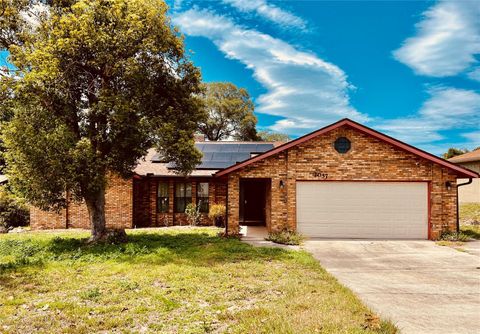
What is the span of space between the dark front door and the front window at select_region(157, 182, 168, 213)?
16.0 ft

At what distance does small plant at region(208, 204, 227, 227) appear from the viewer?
17.6 m

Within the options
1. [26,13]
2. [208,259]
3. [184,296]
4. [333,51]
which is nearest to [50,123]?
[26,13]

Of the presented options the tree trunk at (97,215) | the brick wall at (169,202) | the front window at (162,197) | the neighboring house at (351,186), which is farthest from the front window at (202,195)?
the tree trunk at (97,215)

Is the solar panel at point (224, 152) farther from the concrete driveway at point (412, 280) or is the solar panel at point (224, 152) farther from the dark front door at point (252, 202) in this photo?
the concrete driveway at point (412, 280)

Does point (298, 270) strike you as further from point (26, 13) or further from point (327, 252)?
point (26, 13)

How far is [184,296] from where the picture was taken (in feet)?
22.0

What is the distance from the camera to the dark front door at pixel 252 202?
21.2 m

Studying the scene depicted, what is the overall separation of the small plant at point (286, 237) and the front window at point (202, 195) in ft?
19.0

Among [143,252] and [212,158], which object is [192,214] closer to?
[212,158]

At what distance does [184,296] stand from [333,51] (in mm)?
16522

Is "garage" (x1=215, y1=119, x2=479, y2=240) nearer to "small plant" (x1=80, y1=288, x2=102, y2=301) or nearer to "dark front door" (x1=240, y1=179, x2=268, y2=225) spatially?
"dark front door" (x1=240, y1=179, x2=268, y2=225)

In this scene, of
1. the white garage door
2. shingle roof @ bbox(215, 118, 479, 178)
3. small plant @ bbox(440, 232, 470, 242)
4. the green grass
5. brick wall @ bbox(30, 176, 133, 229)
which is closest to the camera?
small plant @ bbox(440, 232, 470, 242)

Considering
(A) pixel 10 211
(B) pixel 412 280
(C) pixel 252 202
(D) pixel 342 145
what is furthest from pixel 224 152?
(B) pixel 412 280

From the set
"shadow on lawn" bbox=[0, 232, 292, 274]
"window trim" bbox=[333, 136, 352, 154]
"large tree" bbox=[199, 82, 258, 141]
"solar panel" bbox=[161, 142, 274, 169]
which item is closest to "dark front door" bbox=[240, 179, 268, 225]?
"solar panel" bbox=[161, 142, 274, 169]
